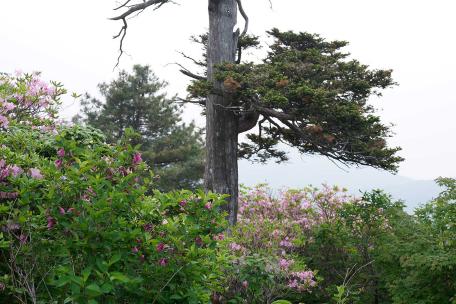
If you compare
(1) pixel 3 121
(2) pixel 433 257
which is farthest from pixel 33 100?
(2) pixel 433 257

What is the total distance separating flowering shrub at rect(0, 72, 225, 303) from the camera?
342 centimetres

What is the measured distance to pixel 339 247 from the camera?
902cm

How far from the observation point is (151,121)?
2511 cm

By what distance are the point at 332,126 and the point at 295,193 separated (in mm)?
2400

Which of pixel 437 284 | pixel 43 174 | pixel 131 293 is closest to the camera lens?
pixel 131 293

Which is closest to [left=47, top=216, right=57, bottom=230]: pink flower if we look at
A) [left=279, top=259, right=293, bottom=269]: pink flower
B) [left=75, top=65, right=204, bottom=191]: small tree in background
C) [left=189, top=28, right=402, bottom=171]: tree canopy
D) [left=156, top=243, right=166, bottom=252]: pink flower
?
[left=156, top=243, right=166, bottom=252]: pink flower

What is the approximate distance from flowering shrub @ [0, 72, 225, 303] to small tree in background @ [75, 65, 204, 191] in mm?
19712

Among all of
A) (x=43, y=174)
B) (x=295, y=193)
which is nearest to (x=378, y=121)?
(x=295, y=193)

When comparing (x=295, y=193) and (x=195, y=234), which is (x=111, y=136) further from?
(x=195, y=234)

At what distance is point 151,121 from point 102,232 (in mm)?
22018

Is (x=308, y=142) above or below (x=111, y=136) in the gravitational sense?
below

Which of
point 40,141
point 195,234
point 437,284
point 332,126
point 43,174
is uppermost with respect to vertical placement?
point 332,126

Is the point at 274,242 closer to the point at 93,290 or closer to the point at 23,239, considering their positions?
the point at 23,239

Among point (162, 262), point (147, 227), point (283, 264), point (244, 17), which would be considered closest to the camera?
point (162, 262)
